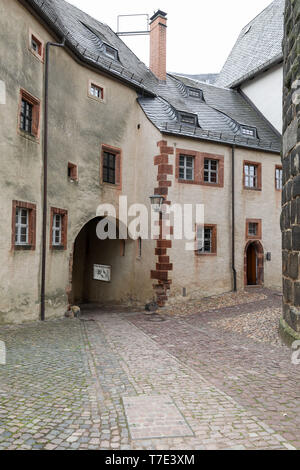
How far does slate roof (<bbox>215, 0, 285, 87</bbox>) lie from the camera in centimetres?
1984

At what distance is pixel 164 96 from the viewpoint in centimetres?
1703

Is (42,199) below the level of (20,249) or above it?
above

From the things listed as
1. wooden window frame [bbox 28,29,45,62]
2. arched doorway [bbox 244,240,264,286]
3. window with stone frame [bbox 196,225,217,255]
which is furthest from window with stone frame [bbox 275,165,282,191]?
wooden window frame [bbox 28,29,45,62]

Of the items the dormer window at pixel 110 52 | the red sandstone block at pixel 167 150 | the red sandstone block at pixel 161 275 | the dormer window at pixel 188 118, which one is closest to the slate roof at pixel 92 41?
the dormer window at pixel 110 52

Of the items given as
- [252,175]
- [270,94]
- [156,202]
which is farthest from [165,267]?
[270,94]

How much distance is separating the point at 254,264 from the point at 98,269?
687cm

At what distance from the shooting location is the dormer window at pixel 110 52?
50.4 ft

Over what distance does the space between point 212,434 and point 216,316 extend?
8444 millimetres

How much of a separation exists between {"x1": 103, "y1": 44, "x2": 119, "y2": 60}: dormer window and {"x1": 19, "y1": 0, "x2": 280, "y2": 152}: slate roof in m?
0.19

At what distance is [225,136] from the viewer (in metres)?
16.0

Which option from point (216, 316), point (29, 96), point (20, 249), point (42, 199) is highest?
point (29, 96)

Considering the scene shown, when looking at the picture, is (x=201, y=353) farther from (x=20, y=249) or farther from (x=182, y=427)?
(x=20, y=249)

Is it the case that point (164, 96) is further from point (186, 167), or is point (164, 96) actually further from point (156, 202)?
point (156, 202)
